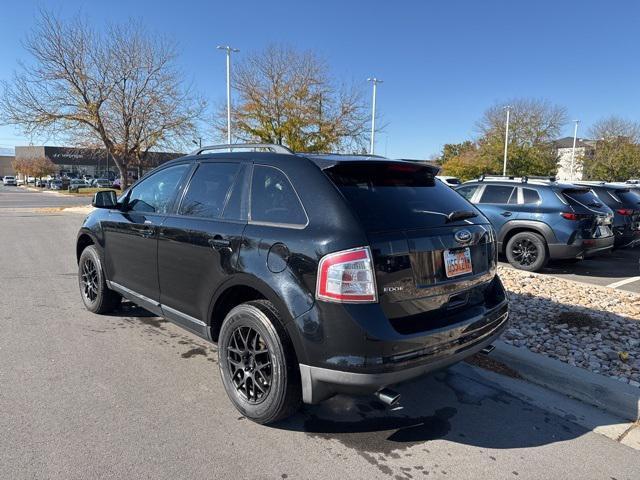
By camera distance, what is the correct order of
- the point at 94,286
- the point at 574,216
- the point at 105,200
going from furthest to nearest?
the point at 574,216
the point at 94,286
the point at 105,200

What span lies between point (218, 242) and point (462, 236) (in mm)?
1651

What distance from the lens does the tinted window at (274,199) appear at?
9.35ft

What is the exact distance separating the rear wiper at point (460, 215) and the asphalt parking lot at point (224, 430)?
1.37 m

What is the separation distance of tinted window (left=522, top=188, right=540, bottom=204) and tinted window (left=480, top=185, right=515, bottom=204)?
0.24m

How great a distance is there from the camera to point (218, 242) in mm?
3182

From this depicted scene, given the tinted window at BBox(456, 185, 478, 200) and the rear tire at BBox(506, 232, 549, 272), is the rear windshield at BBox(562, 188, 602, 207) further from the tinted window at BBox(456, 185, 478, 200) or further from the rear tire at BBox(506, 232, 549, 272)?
the tinted window at BBox(456, 185, 478, 200)

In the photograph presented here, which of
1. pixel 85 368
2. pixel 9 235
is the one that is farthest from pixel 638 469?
pixel 9 235

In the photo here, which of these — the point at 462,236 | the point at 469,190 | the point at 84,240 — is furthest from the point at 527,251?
the point at 84,240

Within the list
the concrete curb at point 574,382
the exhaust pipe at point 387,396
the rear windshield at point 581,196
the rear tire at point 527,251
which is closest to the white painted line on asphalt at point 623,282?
the rear tire at point 527,251

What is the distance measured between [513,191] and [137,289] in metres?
7.19

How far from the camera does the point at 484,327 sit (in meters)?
3.03

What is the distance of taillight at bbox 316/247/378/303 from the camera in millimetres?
2475

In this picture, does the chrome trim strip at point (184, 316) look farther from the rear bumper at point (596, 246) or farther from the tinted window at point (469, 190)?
the tinted window at point (469, 190)

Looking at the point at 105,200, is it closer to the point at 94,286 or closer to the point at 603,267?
the point at 94,286
